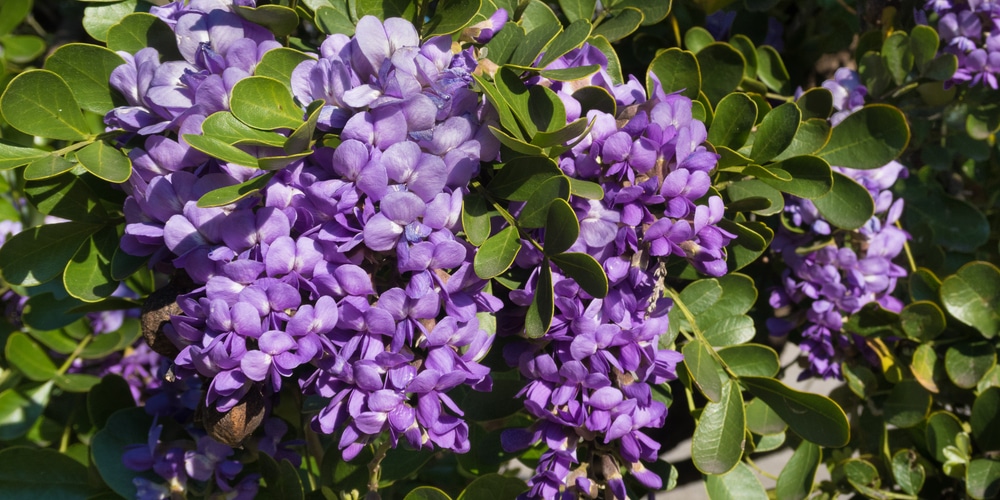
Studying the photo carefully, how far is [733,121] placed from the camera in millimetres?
959

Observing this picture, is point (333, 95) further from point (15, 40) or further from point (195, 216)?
point (15, 40)

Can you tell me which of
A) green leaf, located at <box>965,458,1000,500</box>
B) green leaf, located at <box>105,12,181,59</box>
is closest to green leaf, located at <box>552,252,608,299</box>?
green leaf, located at <box>105,12,181,59</box>

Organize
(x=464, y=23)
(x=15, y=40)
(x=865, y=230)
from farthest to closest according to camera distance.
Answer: (x=15, y=40), (x=865, y=230), (x=464, y=23)

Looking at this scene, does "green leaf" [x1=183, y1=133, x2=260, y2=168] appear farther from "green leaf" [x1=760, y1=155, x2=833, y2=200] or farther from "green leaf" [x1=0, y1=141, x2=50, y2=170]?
"green leaf" [x1=760, y1=155, x2=833, y2=200]

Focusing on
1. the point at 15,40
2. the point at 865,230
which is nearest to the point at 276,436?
the point at 865,230

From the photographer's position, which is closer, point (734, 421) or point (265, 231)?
point (265, 231)

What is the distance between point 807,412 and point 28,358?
125 centimetres

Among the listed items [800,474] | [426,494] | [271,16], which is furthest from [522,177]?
[800,474]

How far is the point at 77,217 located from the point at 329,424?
406 millimetres

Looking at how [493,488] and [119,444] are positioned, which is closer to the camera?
[493,488]

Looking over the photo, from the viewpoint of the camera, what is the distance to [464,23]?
851 millimetres

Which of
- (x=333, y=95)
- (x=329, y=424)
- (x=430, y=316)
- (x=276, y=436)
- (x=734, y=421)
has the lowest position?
(x=276, y=436)

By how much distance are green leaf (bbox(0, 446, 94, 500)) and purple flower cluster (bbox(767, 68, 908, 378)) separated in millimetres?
1101

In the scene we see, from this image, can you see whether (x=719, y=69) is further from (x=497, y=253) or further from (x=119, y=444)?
(x=119, y=444)
